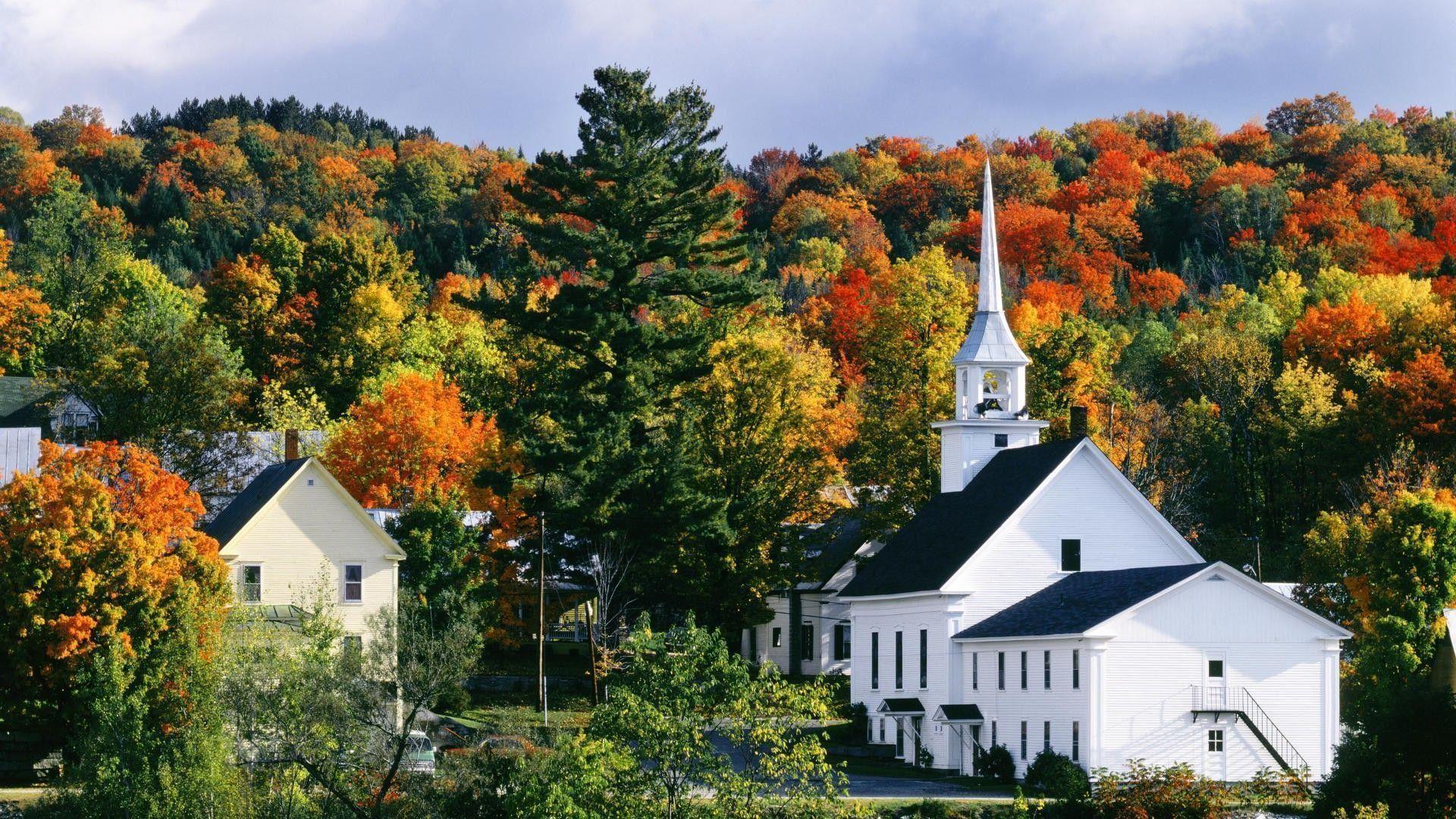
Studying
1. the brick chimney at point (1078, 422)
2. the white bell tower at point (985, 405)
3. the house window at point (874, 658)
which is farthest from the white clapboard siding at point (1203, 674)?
the white bell tower at point (985, 405)

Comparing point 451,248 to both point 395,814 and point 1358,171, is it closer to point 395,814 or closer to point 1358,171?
point 1358,171

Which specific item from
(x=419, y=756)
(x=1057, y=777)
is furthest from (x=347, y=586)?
(x=1057, y=777)

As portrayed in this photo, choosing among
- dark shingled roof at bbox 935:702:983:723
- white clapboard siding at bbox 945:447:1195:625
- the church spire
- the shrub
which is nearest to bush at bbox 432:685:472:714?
dark shingled roof at bbox 935:702:983:723

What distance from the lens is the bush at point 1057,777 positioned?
49.5m

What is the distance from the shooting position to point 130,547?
53.4 meters

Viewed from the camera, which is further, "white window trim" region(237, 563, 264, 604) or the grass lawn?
"white window trim" region(237, 563, 264, 604)

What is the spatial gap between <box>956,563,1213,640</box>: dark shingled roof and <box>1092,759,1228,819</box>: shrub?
15.1 ft

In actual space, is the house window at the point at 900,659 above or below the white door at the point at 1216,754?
above

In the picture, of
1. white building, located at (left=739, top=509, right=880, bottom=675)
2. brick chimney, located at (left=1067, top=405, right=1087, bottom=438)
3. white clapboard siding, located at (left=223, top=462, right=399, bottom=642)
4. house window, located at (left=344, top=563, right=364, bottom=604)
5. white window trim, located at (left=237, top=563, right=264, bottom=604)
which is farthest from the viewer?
white building, located at (left=739, top=509, right=880, bottom=675)

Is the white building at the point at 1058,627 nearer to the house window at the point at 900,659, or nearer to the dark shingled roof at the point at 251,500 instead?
the house window at the point at 900,659

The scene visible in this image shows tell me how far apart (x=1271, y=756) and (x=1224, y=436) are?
3784 cm

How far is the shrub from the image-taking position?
47406 millimetres

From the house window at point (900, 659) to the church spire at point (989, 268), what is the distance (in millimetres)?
11128

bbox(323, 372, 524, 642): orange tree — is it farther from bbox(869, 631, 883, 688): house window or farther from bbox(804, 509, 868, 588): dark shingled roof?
bbox(869, 631, 883, 688): house window
